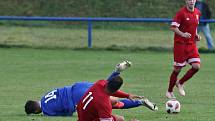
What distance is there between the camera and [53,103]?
12.1 metres

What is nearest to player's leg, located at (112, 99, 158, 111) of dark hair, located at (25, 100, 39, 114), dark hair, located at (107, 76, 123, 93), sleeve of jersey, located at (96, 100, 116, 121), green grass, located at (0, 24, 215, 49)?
dark hair, located at (25, 100, 39, 114)

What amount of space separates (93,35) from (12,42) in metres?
2.72

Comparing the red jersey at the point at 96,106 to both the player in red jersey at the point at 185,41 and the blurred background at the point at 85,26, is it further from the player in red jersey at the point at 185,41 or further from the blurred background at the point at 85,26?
the blurred background at the point at 85,26

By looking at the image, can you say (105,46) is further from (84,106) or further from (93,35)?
(84,106)

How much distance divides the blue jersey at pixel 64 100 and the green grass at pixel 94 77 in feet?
0.66

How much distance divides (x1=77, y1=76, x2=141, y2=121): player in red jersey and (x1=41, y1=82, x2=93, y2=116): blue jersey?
185 centimetres

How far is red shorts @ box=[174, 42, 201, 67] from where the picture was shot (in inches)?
577

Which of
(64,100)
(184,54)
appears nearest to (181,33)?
(184,54)

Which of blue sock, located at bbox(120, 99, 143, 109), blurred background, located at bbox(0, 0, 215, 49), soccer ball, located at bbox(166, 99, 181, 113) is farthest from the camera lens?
blurred background, located at bbox(0, 0, 215, 49)

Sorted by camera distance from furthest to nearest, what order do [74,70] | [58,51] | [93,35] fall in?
[93,35] < [58,51] < [74,70]

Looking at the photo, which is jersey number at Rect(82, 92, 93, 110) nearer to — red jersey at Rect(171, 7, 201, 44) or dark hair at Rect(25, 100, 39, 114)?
dark hair at Rect(25, 100, 39, 114)

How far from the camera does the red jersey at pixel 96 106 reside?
990 cm

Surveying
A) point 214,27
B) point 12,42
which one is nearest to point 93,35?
point 12,42

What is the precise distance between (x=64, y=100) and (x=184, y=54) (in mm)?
3472
